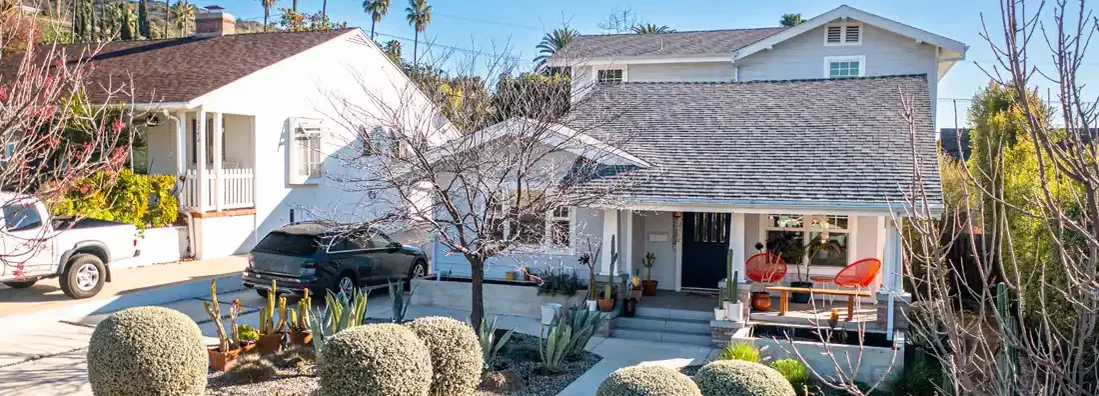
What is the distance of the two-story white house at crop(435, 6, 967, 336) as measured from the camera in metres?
12.9

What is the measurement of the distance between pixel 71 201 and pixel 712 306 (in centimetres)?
1170

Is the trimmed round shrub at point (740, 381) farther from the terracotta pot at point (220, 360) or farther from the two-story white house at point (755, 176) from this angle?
the terracotta pot at point (220, 360)

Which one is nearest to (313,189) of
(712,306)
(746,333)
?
(712,306)

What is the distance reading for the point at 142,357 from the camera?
8.23 meters

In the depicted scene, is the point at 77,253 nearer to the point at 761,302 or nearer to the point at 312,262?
the point at 312,262

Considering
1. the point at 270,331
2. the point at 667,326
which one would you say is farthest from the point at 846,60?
the point at 270,331

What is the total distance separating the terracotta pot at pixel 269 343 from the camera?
10.8 metres

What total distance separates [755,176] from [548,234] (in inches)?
137

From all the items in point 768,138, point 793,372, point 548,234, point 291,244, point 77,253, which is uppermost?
point 768,138

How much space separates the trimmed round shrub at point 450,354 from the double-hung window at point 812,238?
24.5 feet

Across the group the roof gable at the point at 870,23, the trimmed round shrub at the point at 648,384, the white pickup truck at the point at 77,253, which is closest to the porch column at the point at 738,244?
the trimmed round shrub at the point at 648,384

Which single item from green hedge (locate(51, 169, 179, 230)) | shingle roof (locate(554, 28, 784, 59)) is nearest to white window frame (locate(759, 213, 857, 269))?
shingle roof (locate(554, 28, 784, 59))

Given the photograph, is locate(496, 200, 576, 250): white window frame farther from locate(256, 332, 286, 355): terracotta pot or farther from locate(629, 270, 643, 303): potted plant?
locate(256, 332, 286, 355): terracotta pot

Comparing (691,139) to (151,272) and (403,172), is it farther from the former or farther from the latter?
(151,272)
